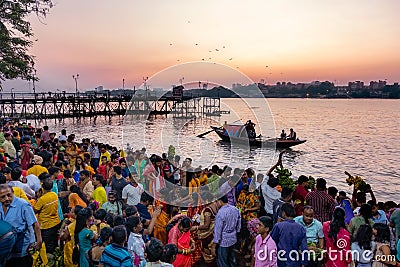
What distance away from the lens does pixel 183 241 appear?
196 inches

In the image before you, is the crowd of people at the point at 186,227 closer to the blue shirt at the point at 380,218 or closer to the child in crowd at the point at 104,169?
the blue shirt at the point at 380,218

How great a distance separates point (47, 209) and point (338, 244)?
3938mm

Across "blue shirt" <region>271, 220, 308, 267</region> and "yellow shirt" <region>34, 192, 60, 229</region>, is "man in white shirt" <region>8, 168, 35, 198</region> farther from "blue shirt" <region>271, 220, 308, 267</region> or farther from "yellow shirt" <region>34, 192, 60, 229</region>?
"blue shirt" <region>271, 220, 308, 267</region>

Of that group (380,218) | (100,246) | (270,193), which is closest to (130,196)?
(100,246)

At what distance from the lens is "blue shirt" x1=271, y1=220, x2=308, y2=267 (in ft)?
14.6

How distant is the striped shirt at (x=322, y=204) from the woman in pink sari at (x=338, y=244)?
1.16 meters

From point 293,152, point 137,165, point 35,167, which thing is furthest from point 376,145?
point 35,167

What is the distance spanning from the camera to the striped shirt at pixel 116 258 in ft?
12.2

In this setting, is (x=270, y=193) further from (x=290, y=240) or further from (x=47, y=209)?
(x=47, y=209)

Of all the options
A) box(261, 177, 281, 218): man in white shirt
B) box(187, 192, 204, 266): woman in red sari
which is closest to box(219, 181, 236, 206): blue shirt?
box(187, 192, 204, 266): woman in red sari

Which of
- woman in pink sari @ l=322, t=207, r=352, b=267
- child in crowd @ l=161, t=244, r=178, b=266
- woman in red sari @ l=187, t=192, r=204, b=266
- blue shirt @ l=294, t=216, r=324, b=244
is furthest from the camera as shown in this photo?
woman in red sari @ l=187, t=192, r=204, b=266

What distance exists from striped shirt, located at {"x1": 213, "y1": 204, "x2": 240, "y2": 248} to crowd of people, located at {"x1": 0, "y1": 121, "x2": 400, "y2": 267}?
14 mm

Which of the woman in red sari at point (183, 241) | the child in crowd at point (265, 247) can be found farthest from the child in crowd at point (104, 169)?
the child in crowd at point (265, 247)

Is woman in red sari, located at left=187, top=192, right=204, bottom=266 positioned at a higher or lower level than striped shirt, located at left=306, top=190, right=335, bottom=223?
lower
